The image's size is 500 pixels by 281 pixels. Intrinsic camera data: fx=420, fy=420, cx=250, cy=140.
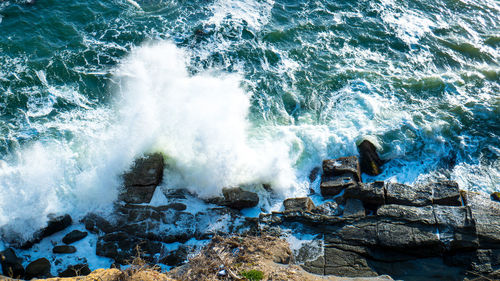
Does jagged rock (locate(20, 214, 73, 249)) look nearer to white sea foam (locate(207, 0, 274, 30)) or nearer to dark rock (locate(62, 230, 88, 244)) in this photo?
dark rock (locate(62, 230, 88, 244))

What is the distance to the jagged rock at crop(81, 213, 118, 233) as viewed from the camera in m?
8.98

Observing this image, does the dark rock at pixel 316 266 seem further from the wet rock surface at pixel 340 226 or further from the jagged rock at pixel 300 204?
the jagged rock at pixel 300 204

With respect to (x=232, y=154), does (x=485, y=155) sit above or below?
below

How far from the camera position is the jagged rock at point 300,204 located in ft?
30.0

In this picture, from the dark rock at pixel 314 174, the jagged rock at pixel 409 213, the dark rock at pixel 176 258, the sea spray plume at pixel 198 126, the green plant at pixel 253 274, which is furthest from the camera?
the dark rock at pixel 314 174

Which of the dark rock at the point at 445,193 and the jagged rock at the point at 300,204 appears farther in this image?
the jagged rock at the point at 300,204

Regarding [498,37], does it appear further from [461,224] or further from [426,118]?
[461,224]

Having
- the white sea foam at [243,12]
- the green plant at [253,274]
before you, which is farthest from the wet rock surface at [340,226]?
the white sea foam at [243,12]

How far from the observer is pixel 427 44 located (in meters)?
14.7

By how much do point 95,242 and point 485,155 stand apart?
32.3 ft

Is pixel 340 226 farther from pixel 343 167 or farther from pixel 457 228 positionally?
pixel 343 167

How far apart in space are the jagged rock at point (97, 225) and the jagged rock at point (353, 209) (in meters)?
4.89

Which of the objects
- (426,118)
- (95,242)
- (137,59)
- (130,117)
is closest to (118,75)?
(137,59)

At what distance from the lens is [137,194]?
379 inches
